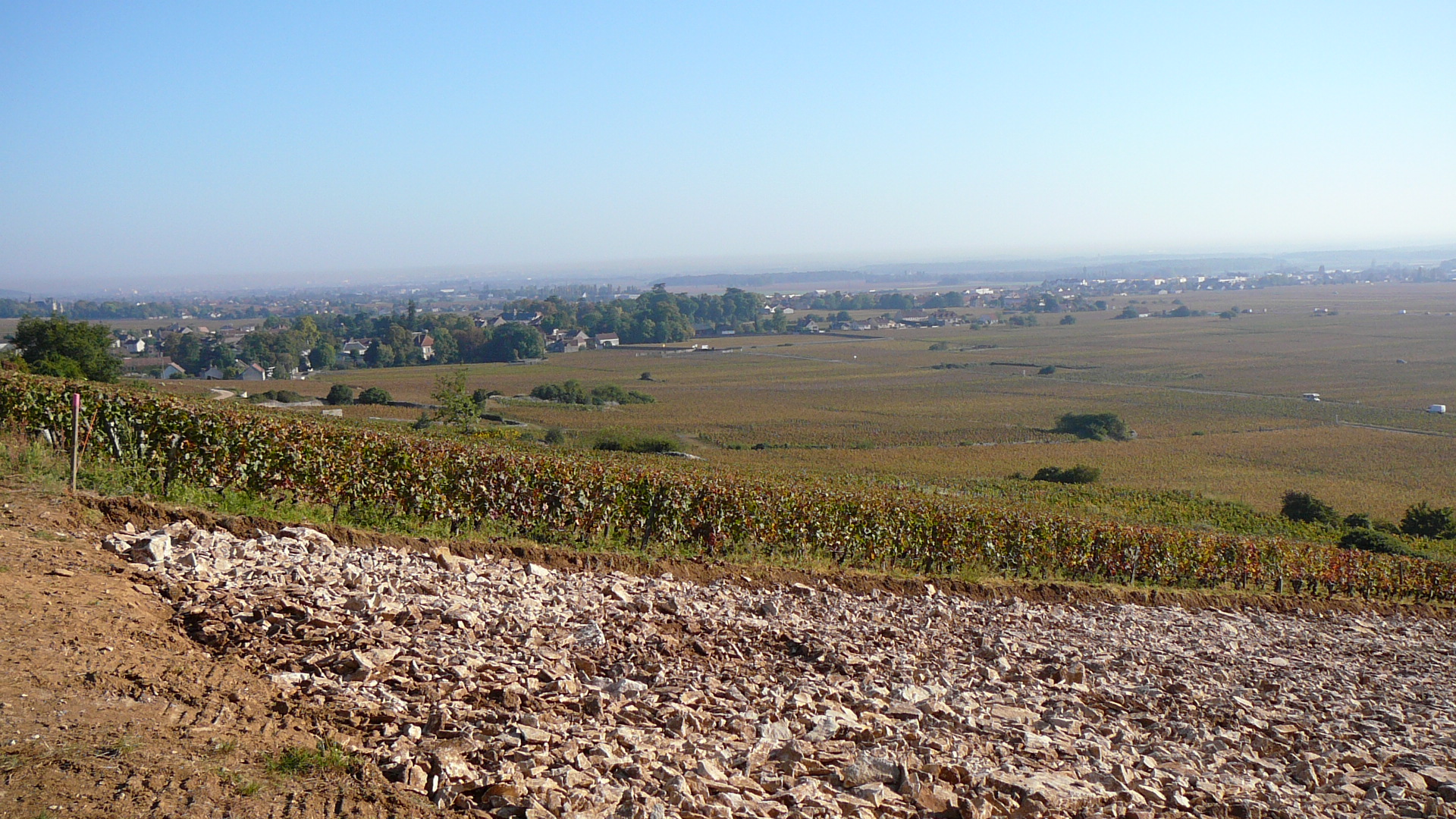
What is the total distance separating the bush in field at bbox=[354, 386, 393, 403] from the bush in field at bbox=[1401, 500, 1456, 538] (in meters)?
54.0

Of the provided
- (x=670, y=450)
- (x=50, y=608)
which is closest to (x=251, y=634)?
(x=50, y=608)

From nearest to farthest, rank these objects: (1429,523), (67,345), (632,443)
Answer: (1429,523)
(67,345)
(632,443)

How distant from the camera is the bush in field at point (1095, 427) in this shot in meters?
60.7

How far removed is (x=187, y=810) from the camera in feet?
13.7

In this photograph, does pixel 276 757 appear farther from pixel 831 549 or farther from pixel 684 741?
pixel 831 549

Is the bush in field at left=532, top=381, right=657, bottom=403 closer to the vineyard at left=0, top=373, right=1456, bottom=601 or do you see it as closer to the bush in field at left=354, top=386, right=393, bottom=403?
the bush in field at left=354, top=386, right=393, bottom=403

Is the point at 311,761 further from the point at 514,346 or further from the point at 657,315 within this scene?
the point at 657,315

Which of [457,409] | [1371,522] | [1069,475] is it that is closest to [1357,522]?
[1371,522]

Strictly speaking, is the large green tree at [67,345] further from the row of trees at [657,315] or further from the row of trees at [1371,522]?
the row of trees at [657,315]

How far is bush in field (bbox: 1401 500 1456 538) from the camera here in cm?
3306

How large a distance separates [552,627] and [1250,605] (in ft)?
43.4

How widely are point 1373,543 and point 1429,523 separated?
7.40 metres

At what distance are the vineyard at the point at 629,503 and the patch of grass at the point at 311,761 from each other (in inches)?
277

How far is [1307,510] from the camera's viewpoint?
36.2m
